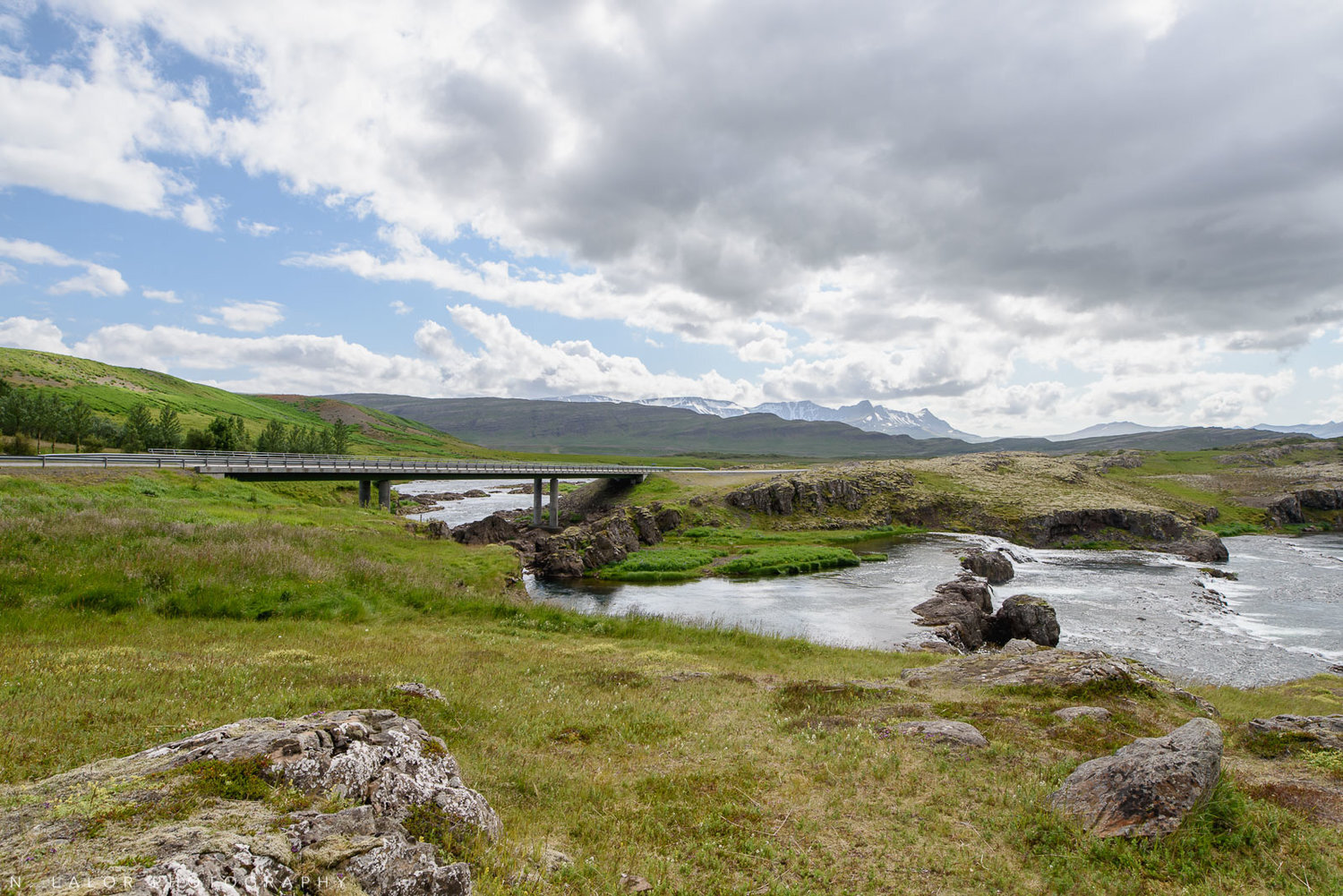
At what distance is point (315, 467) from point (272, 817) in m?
65.0

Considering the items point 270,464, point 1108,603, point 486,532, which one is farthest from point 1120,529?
point 270,464

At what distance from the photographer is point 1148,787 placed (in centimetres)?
977

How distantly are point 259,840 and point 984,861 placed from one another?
31.7ft

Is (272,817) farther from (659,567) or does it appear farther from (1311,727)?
(659,567)

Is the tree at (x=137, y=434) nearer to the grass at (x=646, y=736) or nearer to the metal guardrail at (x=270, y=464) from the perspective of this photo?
the metal guardrail at (x=270, y=464)

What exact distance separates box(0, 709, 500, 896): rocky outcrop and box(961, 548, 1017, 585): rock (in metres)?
59.7

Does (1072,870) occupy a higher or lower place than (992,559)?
higher

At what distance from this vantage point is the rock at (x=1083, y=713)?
48.6 feet

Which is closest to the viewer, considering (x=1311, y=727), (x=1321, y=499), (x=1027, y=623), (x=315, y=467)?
(x=1311, y=727)

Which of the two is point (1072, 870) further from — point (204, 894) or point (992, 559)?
point (992, 559)

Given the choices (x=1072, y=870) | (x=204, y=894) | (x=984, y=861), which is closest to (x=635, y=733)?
(x=984, y=861)

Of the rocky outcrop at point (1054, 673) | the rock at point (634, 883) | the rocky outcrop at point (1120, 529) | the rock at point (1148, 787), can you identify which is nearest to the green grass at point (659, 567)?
the rocky outcrop at point (1054, 673)

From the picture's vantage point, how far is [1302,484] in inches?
4865

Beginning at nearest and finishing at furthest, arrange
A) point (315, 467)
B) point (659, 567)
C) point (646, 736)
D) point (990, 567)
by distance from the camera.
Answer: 1. point (646, 736)
2. point (990, 567)
3. point (659, 567)
4. point (315, 467)
